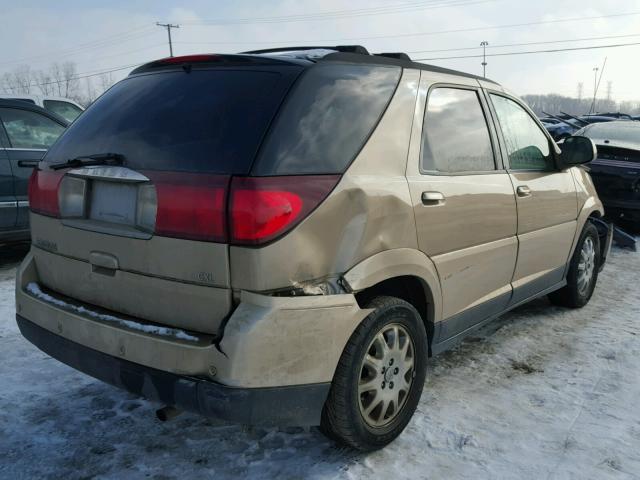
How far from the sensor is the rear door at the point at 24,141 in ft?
19.0

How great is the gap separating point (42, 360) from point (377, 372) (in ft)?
7.33

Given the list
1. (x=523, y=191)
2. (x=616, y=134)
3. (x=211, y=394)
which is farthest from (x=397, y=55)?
(x=616, y=134)

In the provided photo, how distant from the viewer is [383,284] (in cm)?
266

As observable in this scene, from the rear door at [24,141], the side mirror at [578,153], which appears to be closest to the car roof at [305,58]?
the side mirror at [578,153]

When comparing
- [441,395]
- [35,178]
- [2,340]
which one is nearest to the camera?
[35,178]

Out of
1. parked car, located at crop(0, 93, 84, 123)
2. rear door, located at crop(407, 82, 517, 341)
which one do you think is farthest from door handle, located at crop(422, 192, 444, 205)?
parked car, located at crop(0, 93, 84, 123)

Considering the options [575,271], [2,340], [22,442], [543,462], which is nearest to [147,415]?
[22,442]

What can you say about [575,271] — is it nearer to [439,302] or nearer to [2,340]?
[439,302]

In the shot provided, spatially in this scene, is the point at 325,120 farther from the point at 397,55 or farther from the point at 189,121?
the point at 397,55

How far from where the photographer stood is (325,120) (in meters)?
2.34

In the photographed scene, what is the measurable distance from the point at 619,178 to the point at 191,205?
6.76 m

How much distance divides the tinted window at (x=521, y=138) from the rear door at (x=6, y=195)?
4699 mm

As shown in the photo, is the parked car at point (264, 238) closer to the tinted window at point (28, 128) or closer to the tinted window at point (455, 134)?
the tinted window at point (455, 134)

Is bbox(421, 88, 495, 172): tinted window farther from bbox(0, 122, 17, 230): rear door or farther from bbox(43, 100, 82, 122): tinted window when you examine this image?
bbox(43, 100, 82, 122): tinted window
